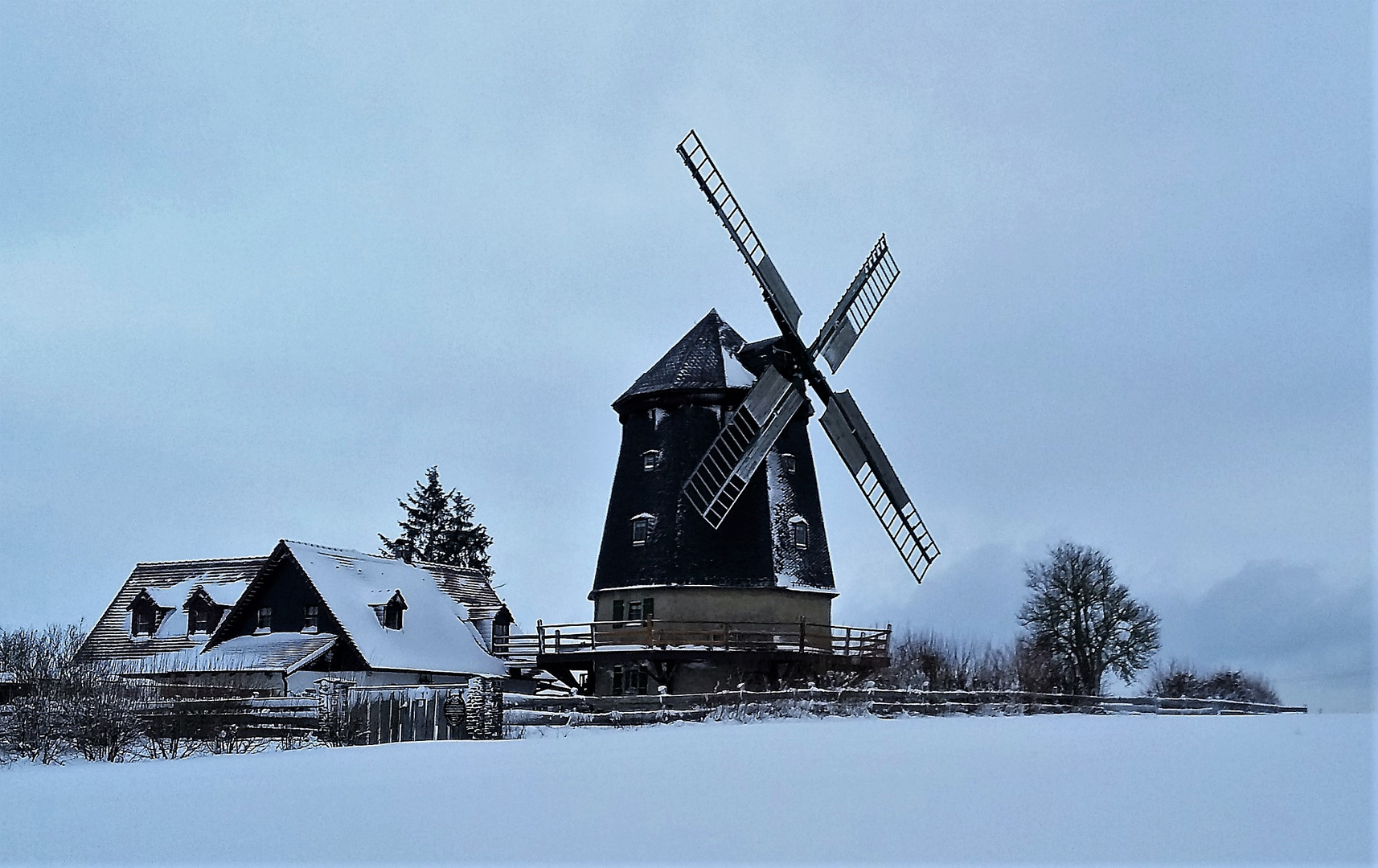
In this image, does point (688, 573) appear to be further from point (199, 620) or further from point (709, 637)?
point (199, 620)

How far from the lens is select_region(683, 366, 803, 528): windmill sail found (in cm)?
2781

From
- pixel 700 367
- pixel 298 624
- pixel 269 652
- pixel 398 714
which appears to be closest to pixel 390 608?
pixel 298 624

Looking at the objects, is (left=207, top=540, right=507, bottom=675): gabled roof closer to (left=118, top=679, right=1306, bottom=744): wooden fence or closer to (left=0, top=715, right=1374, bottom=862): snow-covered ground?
(left=118, top=679, right=1306, bottom=744): wooden fence

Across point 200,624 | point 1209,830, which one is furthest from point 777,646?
point 1209,830

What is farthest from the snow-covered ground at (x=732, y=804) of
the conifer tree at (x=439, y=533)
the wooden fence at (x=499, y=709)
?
the conifer tree at (x=439, y=533)

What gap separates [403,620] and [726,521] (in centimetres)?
1044

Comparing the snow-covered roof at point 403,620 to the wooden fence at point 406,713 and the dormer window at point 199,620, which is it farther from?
the wooden fence at point 406,713

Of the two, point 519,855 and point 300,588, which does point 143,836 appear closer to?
point 519,855

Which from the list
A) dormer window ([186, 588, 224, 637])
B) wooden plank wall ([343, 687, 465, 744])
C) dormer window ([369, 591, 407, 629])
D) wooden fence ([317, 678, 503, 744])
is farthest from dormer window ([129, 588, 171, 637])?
wooden plank wall ([343, 687, 465, 744])

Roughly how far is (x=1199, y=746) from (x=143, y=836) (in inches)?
505

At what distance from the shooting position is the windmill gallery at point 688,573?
1115 inches

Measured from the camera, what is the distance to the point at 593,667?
30109 millimetres

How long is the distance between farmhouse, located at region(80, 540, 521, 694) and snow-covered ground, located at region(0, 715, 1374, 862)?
14.0 metres

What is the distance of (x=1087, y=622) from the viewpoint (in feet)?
139
